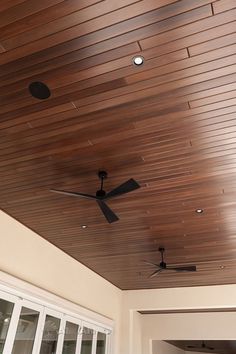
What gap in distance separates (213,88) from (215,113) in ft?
0.80

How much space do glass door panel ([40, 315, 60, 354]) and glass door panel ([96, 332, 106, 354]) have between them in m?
1.58

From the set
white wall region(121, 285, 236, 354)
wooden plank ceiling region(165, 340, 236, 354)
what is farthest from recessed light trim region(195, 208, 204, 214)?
wooden plank ceiling region(165, 340, 236, 354)

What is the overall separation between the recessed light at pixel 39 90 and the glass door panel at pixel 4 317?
2.68 metres

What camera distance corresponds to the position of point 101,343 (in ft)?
20.1

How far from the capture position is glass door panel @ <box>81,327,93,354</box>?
17.9 feet

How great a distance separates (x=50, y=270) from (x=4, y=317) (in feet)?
3.51

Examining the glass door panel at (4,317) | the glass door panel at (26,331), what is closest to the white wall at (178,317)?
the glass door panel at (26,331)

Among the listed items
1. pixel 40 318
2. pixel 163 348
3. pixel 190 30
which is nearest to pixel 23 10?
pixel 190 30

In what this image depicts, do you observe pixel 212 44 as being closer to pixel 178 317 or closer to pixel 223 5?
pixel 223 5

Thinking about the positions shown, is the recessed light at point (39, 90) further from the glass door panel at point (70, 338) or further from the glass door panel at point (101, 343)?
the glass door panel at point (101, 343)

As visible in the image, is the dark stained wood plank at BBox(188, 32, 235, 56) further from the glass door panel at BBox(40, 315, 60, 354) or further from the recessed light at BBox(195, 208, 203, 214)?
the glass door panel at BBox(40, 315, 60, 354)

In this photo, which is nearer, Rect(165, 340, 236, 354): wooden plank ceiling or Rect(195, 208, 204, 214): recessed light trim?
Rect(195, 208, 204, 214): recessed light trim

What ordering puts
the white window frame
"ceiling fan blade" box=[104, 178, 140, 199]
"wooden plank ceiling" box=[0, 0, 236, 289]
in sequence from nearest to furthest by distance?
"wooden plank ceiling" box=[0, 0, 236, 289] < "ceiling fan blade" box=[104, 178, 140, 199] < the white window frame

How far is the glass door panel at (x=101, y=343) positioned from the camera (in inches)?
236
